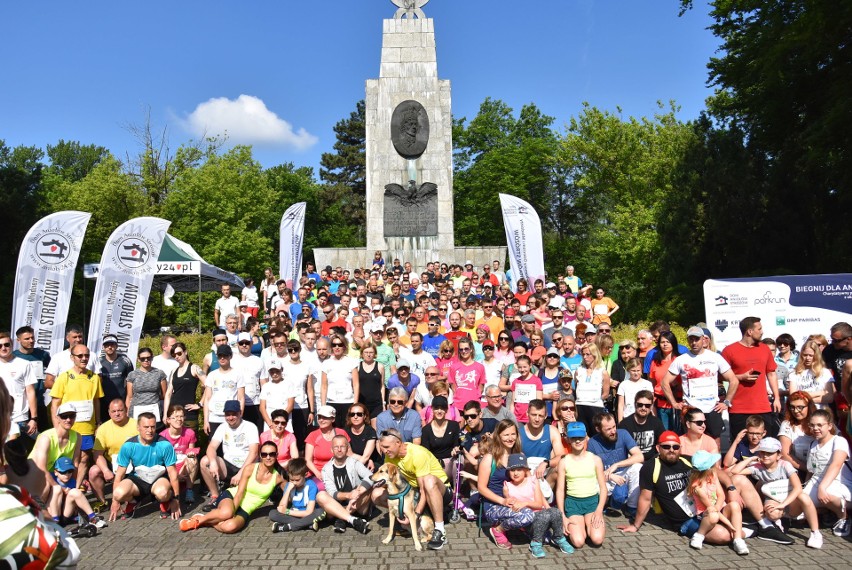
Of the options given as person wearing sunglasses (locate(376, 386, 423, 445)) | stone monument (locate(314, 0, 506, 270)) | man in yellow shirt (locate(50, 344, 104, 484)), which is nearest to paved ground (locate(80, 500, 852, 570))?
person wearing sunglasses (locate(376, 386, 423, 445))

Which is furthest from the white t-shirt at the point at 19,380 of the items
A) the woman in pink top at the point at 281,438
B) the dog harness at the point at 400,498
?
the dog harness at the point at 400,498

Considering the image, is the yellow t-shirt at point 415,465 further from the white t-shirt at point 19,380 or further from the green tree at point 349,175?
the green tree at point 349,175

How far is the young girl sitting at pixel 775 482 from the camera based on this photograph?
6.14 metres

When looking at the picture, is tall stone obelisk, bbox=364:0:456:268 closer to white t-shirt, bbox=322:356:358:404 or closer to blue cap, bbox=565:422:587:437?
white t-shirt, bbox=322:356:358:404

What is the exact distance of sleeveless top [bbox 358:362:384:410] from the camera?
8.38m

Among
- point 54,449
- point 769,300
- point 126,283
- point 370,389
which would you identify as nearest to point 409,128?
point 126,283

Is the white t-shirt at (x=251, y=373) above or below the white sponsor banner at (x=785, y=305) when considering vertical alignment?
below

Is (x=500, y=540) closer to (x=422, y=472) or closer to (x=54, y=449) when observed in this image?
(x=422, y=472)

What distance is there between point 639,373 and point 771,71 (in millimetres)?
12841

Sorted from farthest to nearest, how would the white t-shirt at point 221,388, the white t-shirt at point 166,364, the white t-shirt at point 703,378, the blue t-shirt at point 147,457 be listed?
the white t-shirt at point 166,364, the white t-shirt at point 221,388, the white t-shirt at point 703,378, the blue t-shirt at point 147,457

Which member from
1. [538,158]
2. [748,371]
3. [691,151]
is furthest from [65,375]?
[538,158]

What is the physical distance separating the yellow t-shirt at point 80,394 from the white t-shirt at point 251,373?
1587 millimetres

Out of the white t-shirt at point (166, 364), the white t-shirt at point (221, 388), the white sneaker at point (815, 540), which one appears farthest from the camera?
the white t-shirt at point (166, 364)

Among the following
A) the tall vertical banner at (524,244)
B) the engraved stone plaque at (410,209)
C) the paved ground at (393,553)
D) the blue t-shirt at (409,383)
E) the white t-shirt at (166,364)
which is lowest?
the paved ground at (393,553)
